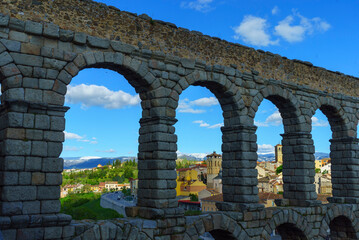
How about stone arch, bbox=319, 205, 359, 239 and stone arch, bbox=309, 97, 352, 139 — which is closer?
stone arch, bbox=319, 205, 359, 239

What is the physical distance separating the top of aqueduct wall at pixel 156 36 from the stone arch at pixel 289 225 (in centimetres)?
520

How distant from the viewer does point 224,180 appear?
515 inches

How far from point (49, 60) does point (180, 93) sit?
4083 mm

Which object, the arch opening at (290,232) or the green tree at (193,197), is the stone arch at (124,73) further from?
the green tree at (193,197)

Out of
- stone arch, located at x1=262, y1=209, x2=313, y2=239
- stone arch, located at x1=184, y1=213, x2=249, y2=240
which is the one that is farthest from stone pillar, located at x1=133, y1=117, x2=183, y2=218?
stone arch, located at x1=262, y1=209, x2=313, y2=239

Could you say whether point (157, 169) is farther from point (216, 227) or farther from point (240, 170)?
point (240, 170)

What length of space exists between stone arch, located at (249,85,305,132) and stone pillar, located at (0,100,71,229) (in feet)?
26.5

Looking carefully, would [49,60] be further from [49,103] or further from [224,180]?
[224,180]

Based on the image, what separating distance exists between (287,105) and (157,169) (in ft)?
22.7

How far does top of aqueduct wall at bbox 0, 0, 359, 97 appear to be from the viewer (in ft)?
32.2

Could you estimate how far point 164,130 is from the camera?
1102cm

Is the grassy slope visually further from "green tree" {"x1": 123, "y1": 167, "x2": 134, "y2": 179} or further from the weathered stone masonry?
"green tree" {"x1": 123, "y1": 167, "x2": 134, "y2": 179}

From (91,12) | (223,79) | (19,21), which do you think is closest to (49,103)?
(19,21)

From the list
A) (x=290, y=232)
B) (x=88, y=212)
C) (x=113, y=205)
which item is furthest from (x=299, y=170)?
(x=113, y=205)
